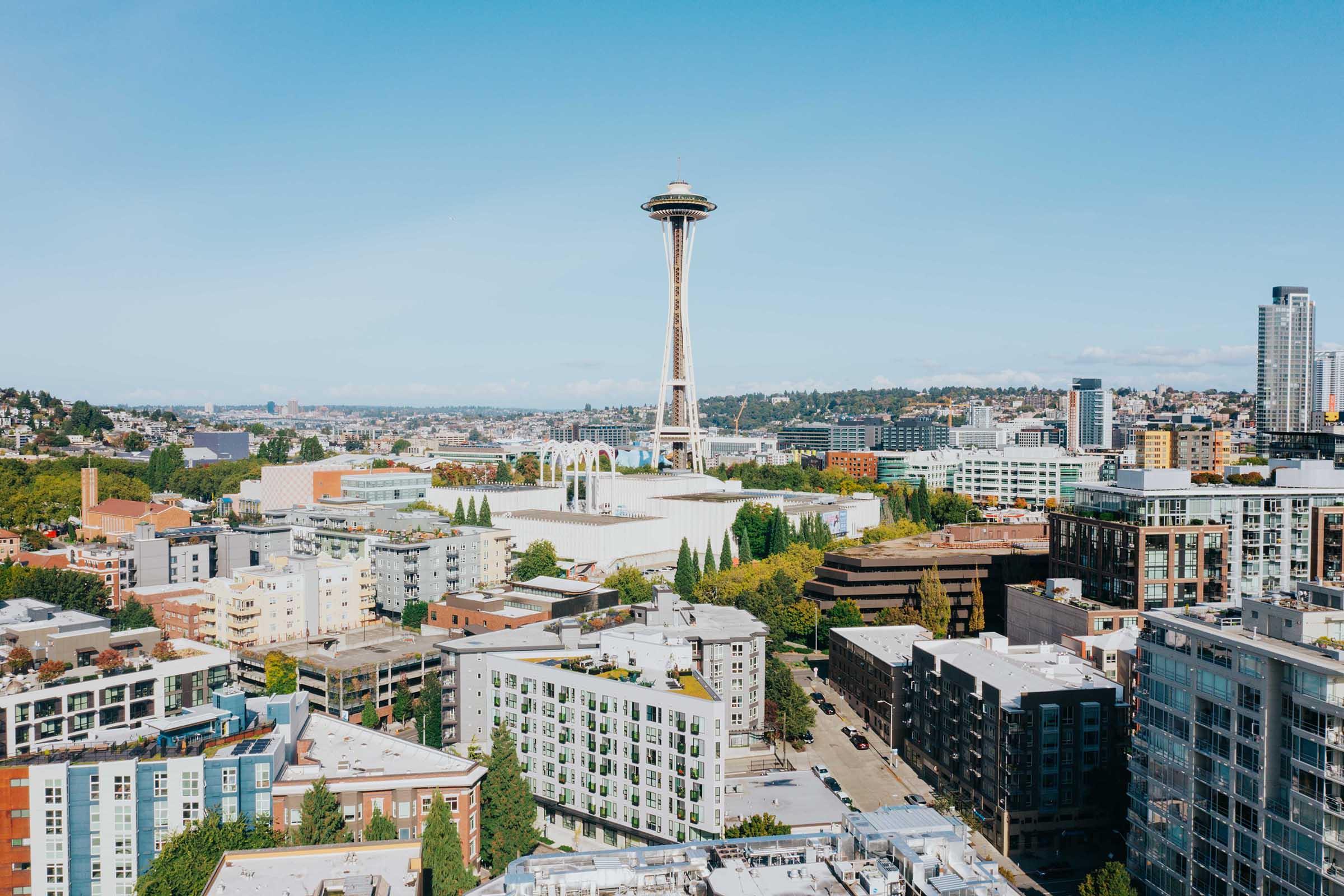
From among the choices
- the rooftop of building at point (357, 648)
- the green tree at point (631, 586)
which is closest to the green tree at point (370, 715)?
the rooftop of building at point (357, 648)

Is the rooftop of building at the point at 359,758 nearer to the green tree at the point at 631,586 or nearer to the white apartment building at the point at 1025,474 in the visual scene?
the green tree at the point at 631,586

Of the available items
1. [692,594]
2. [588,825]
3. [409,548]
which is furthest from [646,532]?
[588,825]

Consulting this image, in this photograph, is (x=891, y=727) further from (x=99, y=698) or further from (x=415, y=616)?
(x=99, y=698)

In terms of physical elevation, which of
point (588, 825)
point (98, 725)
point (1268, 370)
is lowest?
point (588, 825)

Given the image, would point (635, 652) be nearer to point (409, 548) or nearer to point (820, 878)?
point (820, 878)

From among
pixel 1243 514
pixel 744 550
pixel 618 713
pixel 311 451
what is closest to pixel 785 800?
pixel 618 713

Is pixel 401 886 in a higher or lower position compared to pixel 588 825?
higher

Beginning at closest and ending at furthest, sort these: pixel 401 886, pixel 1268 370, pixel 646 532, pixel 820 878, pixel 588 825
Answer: pixel 820 878, pixel 401 886, pixel 588 825, pixel 646 532, pixel 1268 370
